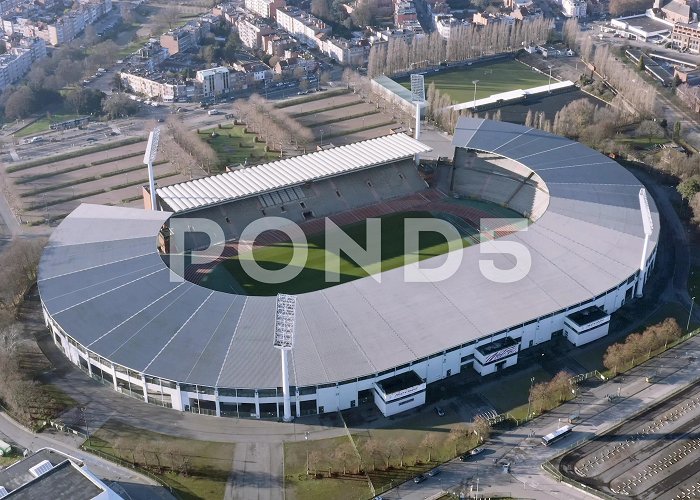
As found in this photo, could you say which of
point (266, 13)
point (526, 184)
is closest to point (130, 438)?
point (526, 184)

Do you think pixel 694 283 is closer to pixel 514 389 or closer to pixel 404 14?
pixel 514 389

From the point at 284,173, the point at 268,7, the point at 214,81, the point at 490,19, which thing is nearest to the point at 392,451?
the point at 284,173

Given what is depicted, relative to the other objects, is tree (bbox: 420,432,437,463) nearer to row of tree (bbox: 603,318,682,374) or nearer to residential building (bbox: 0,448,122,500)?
row of tree (bbox: 603,318,682,374)

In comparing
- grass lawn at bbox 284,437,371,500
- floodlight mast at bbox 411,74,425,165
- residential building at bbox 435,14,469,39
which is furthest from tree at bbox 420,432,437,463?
residential building at bbox 435,14,469,39

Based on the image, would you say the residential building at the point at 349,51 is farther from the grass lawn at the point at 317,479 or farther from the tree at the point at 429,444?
the grass lawn at the point at 317,479

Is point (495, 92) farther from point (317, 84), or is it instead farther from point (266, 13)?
point (266, 13)

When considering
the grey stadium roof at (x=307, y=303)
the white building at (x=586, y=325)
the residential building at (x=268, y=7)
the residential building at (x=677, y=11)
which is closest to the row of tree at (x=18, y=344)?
the grey stadium roof at (x=307, y=303)
